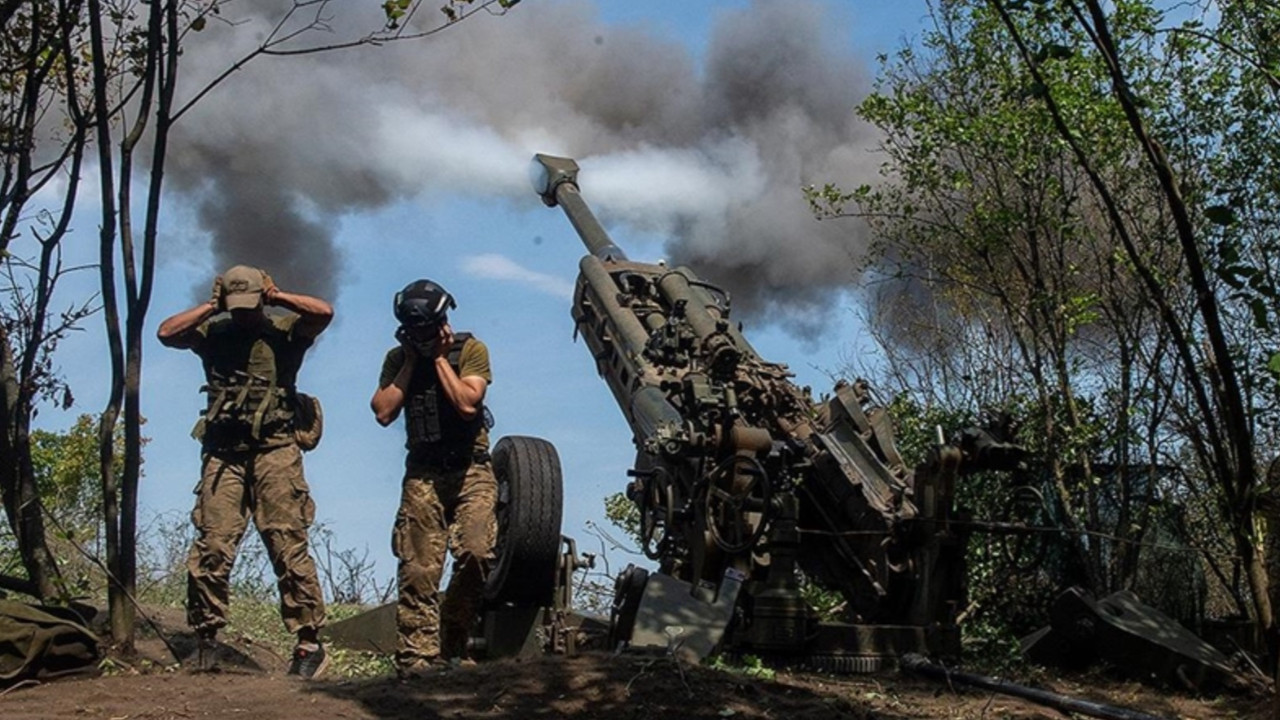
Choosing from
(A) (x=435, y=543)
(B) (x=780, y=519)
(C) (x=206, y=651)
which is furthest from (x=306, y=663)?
(B) (x=780, y=519)

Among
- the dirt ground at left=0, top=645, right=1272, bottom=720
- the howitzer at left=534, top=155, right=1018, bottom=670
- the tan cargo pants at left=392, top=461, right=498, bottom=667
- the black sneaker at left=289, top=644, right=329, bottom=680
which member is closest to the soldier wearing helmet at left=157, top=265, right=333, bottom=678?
the black sneaker at left=289, top=644, right=329, bottom=680

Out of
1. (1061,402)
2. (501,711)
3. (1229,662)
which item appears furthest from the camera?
(1061,402)

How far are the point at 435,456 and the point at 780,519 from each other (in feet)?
5.69

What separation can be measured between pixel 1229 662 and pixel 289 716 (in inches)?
179

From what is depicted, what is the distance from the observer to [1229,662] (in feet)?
23.7

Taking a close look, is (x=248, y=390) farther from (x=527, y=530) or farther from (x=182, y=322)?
(x=527, y=530)

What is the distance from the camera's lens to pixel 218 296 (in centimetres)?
658

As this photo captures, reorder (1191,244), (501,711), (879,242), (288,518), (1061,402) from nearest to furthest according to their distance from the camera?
1. (1191,244)
2. (501,711)
3. (288,518)
4. (1061,402)
5. (879,242)

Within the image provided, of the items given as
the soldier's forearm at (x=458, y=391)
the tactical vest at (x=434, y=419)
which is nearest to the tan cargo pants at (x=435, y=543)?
the tactical vest at (x=434, y=419)

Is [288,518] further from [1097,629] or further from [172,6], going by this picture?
[1097,629]

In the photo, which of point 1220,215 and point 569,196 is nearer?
point 1220,215

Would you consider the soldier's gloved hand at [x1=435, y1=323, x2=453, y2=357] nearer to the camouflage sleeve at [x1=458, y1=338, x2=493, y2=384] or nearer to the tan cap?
the camouflage sleeve at [x1=458, y1=338, x2=493, y2=384]

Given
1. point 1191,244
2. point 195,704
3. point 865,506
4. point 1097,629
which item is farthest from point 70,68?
point 1097,629

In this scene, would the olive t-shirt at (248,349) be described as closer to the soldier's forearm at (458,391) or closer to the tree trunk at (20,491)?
the soldier's forearm at (458,391)
